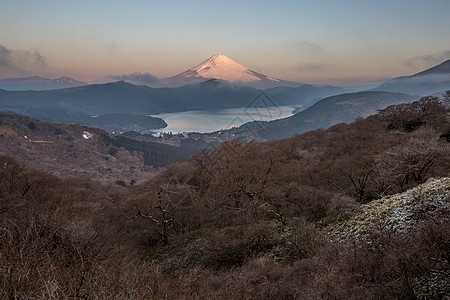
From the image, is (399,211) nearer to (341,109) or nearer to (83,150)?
(83,150)

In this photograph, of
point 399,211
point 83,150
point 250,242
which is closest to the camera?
point 399,211

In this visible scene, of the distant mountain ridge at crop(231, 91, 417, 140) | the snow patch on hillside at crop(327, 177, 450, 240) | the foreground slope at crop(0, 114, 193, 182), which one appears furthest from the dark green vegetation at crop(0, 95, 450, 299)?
the distant mountain ridge at crop(231, 91, 417, 140)

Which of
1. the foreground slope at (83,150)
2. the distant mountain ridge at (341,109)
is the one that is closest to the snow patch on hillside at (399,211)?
the foreground slope at (83,150)

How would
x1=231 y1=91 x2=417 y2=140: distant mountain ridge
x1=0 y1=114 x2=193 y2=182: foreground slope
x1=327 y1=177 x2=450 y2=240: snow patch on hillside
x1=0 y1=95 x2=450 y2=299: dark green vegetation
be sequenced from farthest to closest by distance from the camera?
x1=231 y1=91 x2=417 y2=140: distant mountain ridge → x1=0 y1=114 x2=193 y2=182: foreground slope → x1=327 y1=177 x2=450 y2=240: snow patch on hillside → x1=0 y1=95 x2=450 y2=299: dark green vegetation

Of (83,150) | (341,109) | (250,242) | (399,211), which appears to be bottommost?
(83,150)

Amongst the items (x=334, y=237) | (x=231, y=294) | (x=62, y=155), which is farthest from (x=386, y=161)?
(x=62, y=155)

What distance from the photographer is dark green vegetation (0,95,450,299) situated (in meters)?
4.65

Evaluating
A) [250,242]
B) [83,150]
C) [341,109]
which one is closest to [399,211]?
[250,242]

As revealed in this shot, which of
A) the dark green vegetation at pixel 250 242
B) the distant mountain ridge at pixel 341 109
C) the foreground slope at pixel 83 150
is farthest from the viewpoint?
the distant mountain ridge at pixel 341 109

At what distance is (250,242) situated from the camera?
31.9 ft

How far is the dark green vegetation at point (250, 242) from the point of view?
4652 millimetres

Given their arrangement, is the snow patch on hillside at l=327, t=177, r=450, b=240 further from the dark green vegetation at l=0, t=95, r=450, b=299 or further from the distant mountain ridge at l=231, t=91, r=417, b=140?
the distant mountain ridge at l=231, t=91, r=417, b=140

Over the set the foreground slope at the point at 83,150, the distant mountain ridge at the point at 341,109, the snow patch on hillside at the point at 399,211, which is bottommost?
the foreground slope at the point at 83,150

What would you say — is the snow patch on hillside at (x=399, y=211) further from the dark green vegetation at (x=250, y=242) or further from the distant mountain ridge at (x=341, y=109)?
the distant mountain ridge at (x=341, y=109)
